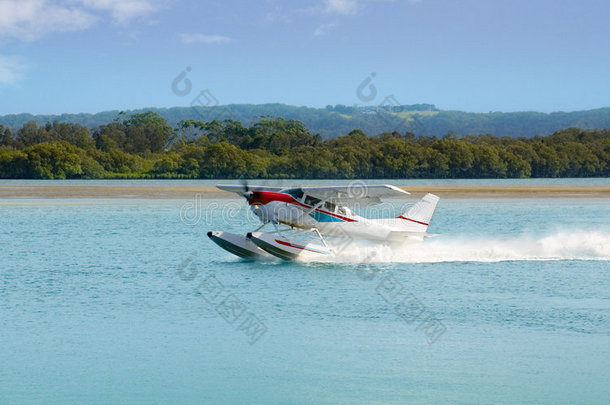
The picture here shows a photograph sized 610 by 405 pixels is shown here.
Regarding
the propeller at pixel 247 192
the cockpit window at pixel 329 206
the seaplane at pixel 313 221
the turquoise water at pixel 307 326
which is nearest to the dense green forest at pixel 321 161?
the turquoise water at pixel 307 326

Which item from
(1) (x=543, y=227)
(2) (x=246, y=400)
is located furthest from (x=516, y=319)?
(1) (x=543, y=227)

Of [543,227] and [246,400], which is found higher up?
[246,400]

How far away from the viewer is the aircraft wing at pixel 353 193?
14625 mm

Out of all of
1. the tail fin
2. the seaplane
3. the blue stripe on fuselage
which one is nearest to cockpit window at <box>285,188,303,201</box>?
the seaplane

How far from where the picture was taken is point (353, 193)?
15.0 meters

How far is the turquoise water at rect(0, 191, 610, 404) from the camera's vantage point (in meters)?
7.92

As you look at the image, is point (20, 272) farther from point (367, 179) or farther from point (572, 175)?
point (572, 175)

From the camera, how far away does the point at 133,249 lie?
772 inches

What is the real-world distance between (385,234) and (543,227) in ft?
39.7

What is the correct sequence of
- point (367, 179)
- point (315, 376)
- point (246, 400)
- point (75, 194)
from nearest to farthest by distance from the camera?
1. point (246, 400)
2. point (315, 376)
3. point (75, 194)
4. point (367, 179)

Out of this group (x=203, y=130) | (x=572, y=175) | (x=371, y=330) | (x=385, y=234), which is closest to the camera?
(x=371, y=330)

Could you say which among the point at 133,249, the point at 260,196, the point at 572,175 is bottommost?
the point at 572,175

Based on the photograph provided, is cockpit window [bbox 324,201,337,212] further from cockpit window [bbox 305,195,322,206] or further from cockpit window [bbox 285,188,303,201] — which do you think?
cockpit window [bbox 285,188,303,201]

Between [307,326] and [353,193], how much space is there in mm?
4979
